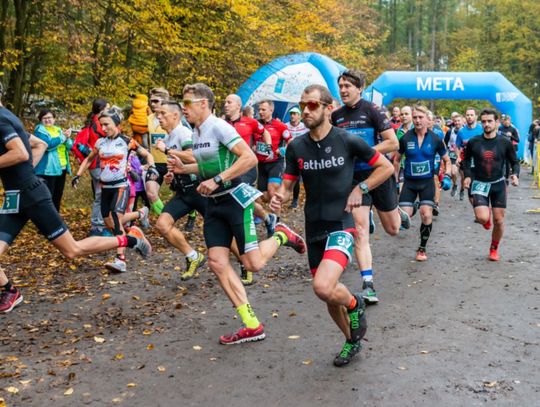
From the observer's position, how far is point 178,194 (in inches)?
291

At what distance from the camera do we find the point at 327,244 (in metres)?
4.67

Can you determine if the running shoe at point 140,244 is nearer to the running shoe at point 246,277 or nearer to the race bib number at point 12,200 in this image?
the running shoe at point 246,277

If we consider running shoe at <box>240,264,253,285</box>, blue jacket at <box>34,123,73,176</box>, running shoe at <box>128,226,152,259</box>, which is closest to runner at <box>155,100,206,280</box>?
running shoe at <box>128,226,152,259</box>

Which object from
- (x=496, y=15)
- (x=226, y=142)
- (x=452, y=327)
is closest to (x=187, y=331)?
(x=226, y=142)

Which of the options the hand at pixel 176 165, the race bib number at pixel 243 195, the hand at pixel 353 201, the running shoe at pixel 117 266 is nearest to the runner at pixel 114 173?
the running shoe at pixel 117 266

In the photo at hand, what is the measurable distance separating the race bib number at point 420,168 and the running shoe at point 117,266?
4080 mm

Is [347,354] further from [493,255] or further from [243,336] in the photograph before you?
[493,255]

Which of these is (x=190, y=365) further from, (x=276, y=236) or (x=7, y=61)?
(x=7, y=61)

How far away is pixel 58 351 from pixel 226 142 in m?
2.16

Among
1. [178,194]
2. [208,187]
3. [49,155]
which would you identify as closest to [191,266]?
[178,194]

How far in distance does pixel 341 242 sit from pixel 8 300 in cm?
368

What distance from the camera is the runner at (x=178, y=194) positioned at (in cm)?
701

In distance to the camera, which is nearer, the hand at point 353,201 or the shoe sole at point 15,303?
the hand at point 353,201

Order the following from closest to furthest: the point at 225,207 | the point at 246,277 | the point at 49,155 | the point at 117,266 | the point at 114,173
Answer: the point at 225,207
the point at 246,277
the point at 117,266
the point at 114,173
the point at 49,155
